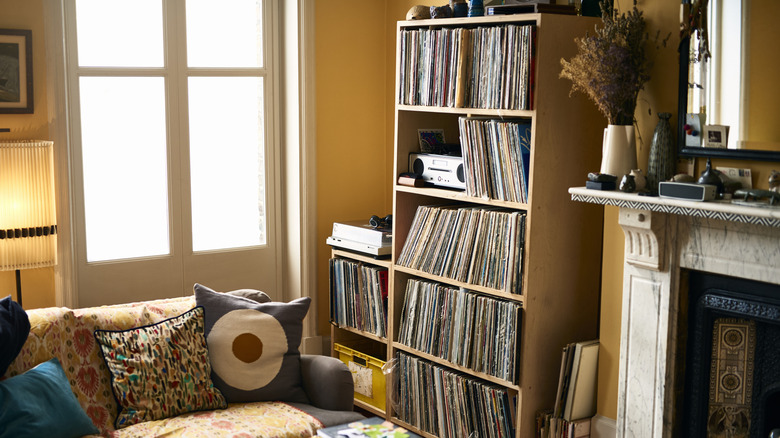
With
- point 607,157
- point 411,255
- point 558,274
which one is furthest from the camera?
point 411,255

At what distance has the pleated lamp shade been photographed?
10.6ft

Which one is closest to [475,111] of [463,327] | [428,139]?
[428,139]

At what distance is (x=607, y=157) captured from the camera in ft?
9.61

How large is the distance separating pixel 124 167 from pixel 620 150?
Answer: 2.31 m

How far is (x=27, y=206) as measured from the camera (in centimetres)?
328

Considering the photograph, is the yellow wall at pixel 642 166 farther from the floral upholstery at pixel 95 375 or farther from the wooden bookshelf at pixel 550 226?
the floral upholstery at pixel 95 375

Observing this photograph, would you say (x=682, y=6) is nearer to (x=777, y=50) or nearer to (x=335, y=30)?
(x=777, y=50)

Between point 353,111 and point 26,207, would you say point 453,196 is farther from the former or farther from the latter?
point 26,207

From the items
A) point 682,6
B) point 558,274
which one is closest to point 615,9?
point 682,6

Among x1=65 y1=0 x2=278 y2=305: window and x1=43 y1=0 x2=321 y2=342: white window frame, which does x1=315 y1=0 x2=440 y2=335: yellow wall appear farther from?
x1=65 y1=0 x2=278 y2=305: window

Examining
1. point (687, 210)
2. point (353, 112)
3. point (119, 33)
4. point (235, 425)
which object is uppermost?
point (119, 33)

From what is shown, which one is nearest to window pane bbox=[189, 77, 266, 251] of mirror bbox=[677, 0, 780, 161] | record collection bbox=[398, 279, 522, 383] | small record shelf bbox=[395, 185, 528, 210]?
small record shelf bbox=[395, 185, 528, 210]

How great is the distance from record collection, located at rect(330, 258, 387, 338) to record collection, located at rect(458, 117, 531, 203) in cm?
74

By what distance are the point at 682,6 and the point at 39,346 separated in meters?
2.48
